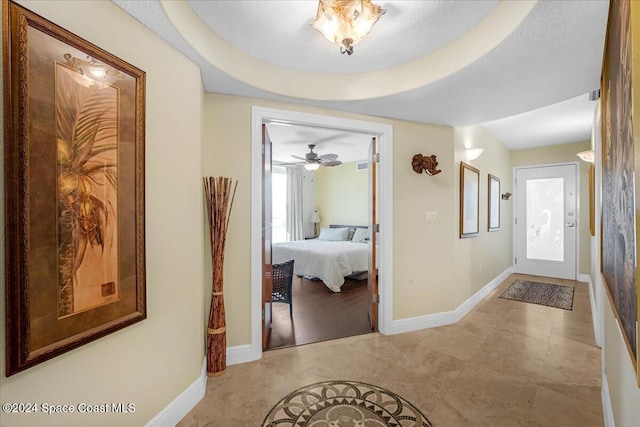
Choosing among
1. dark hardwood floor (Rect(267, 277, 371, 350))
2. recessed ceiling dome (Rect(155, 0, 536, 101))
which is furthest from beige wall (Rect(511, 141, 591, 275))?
recessed ceiling dome (Rect(155, 0, 536, 101))

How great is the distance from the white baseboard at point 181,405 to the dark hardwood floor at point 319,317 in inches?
32.5

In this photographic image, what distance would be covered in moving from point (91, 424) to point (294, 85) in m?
2.47

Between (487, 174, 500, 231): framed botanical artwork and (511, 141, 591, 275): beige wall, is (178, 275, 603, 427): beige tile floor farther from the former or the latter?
(511, 141, 591, 275): beige wall

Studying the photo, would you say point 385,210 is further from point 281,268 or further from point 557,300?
point 557,300

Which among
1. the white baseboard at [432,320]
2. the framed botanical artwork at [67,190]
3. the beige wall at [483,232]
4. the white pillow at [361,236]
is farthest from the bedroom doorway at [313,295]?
the white pillow at [361,236]

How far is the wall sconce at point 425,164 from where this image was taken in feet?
9.82

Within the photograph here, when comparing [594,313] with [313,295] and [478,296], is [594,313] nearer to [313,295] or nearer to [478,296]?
[478,296]

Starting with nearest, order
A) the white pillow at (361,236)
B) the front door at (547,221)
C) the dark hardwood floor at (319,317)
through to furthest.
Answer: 1. the dark hardwood floor at (319,317)
2. the front door at (547,221)
3. the white pillow at (361,236)

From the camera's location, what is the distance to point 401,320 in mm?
3031

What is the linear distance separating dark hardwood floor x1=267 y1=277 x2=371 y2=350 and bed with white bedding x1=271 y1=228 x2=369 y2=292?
0.80ft

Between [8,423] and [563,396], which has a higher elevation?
[8,423]

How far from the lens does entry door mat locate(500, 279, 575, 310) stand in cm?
393

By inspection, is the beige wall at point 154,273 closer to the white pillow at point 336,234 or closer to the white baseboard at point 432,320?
the white baseboard at point 432,320

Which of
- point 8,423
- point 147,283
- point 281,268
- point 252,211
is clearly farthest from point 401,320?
point 8,423
